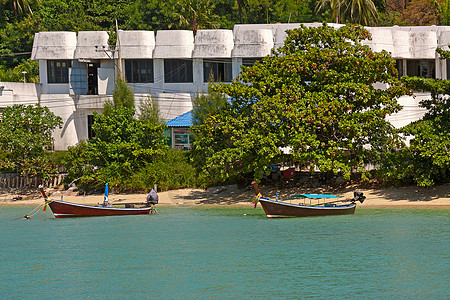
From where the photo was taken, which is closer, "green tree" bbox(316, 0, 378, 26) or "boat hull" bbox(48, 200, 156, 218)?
"boat hull" bbox(48, 200, 156, 218)

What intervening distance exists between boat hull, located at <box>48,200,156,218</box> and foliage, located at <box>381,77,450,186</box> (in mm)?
13901

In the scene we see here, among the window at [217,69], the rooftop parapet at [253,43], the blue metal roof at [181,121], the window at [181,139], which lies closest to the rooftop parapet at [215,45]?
the window at [217,69]

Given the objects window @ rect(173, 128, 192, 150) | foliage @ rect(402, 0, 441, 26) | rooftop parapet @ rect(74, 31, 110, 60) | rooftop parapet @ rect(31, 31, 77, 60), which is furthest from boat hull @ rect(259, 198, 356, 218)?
foliage @ rect(402, 0, 441, 26)

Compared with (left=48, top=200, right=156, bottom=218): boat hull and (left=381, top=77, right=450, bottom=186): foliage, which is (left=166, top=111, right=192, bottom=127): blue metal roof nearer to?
(left=48, top=200, right=156, bottom=218): boat hull

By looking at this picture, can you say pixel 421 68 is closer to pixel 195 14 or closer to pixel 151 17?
pixel 195 14

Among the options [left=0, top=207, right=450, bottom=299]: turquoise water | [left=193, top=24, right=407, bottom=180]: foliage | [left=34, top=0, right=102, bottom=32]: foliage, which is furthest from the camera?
[left=34, top=0, right=102, bottom=32]: foliage

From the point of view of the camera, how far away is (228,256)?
3066 centimetres

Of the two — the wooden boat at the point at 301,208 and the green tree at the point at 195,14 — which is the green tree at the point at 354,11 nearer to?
the green tree at the point at 195,14

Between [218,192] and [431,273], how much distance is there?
2049 centimetres

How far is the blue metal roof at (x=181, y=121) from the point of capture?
167 feet

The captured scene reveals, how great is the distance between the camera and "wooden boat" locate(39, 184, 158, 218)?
39312 millimetres

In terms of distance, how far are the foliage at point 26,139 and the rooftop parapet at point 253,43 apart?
14387 mm

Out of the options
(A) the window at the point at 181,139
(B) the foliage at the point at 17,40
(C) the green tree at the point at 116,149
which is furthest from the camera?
(B) the foliage at the point at 17,40

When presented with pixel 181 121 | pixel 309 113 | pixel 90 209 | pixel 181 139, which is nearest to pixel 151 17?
pixel 181 121
